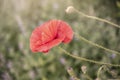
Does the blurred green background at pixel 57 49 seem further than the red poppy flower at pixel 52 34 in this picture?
Yes

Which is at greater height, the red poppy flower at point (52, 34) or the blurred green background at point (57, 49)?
the red poppy flower at point (52, 34)

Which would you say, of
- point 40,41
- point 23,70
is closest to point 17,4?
point 23,70

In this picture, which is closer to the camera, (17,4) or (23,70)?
(23,70)

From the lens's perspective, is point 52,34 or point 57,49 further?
point 57,49

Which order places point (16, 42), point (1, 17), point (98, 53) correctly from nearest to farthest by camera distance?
point (98, 53) → point (16, 42) → point (1, 17)

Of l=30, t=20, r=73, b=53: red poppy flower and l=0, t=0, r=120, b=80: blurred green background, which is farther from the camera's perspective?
l=0, t=0, r=120, b=80: blurred green background

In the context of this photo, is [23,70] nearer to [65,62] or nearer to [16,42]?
[65,62]

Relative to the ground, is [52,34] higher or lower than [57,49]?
higher

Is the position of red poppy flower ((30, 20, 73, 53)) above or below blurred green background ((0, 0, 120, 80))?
above
